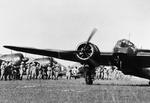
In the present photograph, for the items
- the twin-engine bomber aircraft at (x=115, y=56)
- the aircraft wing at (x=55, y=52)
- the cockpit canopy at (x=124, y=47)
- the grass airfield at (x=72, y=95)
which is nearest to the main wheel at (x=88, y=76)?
the twin-engine bomber aircraft at (x=115, y=56)

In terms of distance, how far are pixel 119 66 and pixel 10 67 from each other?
15.1 metres

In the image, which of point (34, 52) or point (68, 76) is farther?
point (68, 76)

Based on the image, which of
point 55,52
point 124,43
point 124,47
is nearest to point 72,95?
point 124,47

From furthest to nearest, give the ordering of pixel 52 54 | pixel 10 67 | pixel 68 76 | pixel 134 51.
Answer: pixel 68 76, pixel 10 67, pixel 52 54, pixel 134 51

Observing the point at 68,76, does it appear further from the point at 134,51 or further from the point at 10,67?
the point at 134,51

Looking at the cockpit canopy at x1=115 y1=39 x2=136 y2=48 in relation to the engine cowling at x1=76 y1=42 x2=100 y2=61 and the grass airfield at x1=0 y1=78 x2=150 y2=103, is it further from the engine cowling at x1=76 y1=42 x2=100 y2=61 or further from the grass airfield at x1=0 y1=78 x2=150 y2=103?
the grass airfield at x1=0 y1=78 x2=150 y2=103

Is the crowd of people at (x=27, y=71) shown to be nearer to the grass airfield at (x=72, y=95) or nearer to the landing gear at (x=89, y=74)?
the landing gear at (x=89, y=74)

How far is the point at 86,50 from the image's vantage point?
2631cm

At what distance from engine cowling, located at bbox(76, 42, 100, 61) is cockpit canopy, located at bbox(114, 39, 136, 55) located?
1510 millimetres

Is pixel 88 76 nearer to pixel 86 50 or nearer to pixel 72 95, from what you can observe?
pixel 86 50

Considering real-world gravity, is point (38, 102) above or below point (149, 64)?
below

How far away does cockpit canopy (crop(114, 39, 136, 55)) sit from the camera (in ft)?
85.3

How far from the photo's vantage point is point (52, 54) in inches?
1185

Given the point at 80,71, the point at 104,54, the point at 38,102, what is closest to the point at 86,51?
the point at 104,54
